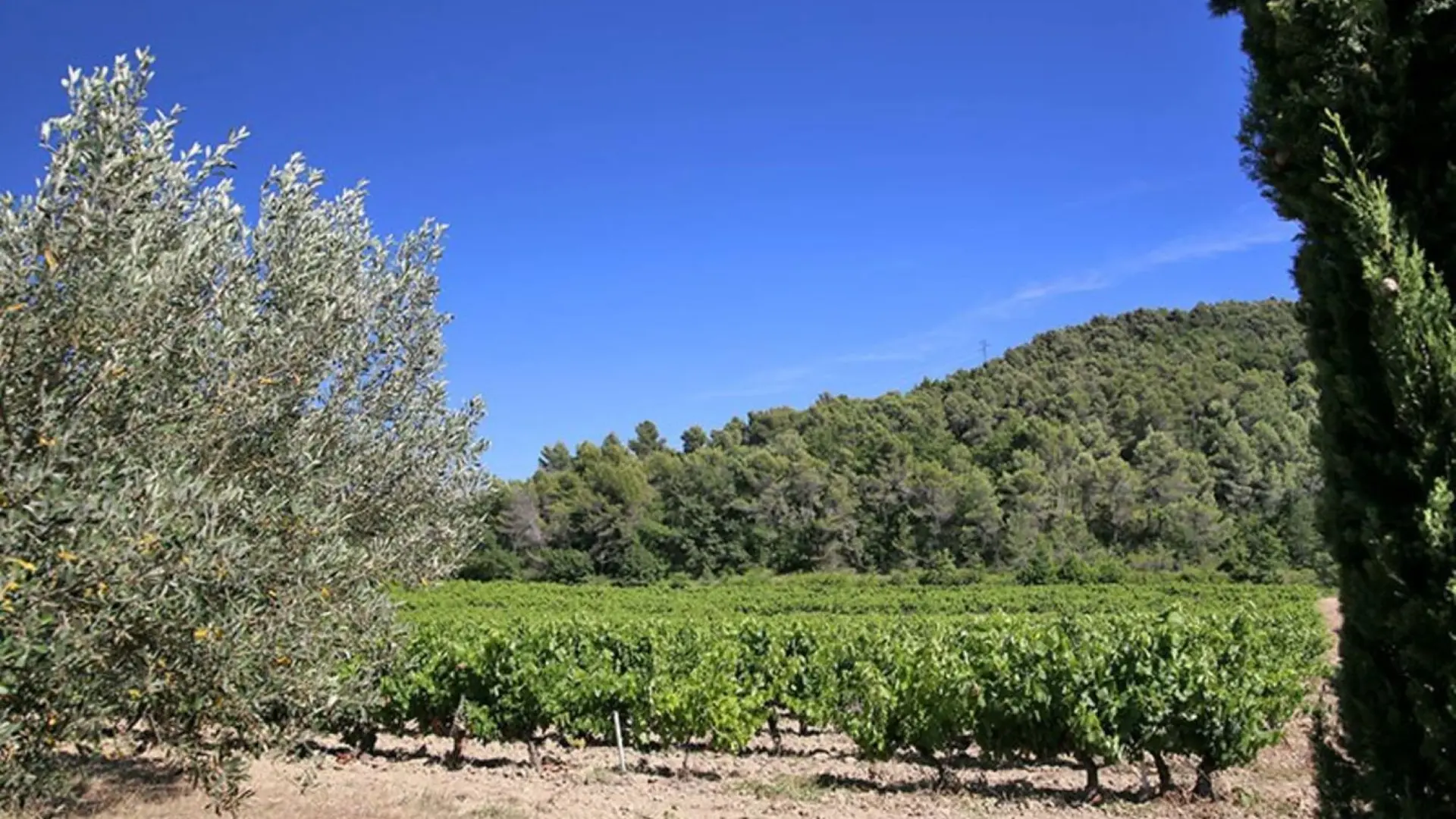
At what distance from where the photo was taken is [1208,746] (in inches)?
416

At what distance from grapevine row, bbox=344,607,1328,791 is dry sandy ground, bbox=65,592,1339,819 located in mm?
433

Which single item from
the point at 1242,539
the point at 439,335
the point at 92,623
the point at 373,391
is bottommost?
the point at 1242,539

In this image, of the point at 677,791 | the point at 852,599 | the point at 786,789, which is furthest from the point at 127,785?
the point at 852,599

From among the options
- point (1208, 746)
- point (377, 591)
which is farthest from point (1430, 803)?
point (1208, 746)

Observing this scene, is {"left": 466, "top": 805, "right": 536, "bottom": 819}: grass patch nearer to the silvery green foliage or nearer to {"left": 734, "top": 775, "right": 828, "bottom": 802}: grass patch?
{"left": 734, "top": 775, "right": 828, "bottom": 802}: grass patch

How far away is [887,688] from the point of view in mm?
12266

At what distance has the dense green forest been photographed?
7462 centimetres

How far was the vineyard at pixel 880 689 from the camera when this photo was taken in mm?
10773

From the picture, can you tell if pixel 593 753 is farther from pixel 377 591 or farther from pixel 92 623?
pixel 92 623

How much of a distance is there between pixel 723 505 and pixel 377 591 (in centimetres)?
7895

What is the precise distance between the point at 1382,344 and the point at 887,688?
32.9 ft

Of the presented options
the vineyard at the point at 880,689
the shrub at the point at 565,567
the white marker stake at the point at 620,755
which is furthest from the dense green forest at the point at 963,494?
the white marker stake at the point at 620,755

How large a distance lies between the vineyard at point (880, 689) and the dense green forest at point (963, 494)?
49.6m

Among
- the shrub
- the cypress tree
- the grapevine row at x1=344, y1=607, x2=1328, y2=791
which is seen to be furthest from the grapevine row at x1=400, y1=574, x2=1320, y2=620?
the cypress tree
